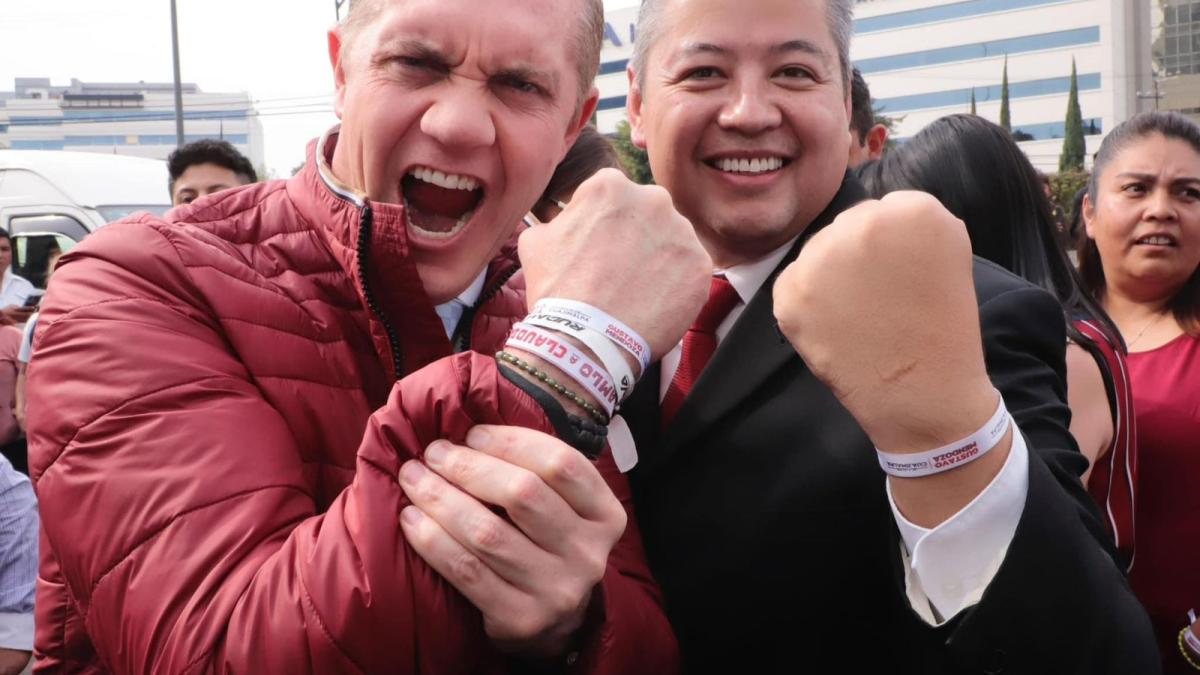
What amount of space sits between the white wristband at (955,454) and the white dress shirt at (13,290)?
7.89m

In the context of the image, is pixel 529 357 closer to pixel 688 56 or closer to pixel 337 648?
pixel 337 648

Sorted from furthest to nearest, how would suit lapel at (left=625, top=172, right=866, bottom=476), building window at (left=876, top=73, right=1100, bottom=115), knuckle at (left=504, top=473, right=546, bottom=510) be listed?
building window at (left=876, top=73, right=1100, bottom=115)
suit lapel at (left=625, top=172, right=866, bottom=476)
knuckle at (left=504, top=473, right=546, bottom=510)

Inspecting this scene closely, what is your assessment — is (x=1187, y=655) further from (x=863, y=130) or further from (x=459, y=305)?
(x=459, y=305)

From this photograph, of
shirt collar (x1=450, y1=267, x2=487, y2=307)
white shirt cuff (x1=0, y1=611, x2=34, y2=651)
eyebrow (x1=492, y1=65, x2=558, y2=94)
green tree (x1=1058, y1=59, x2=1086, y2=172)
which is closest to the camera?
eyebrow (x1=492, y1=65, x2=558, y2=94)

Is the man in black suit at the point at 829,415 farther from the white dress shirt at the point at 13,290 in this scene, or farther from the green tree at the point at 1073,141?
the green tree at the point at 1073,141

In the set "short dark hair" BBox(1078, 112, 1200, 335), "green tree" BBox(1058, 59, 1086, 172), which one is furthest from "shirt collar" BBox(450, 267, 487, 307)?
"green tree" BBox(1058, 59, 1086, 172)

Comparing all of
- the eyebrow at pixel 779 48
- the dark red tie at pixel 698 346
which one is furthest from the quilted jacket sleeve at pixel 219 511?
the eyebrow at pixel 779 48

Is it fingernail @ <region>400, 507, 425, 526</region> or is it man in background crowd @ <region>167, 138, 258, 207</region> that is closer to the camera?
fingernail @ <region>400, 507, 425, 526</region>

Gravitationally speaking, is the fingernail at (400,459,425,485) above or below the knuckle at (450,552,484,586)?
above

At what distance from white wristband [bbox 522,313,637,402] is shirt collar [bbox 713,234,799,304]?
0.76 meters

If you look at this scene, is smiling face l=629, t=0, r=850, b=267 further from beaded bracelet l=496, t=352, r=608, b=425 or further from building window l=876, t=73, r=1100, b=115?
building window l=876, t=73, r=1100, b=115

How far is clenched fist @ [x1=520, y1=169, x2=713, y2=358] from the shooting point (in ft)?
4.08

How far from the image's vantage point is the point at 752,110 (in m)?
1.90

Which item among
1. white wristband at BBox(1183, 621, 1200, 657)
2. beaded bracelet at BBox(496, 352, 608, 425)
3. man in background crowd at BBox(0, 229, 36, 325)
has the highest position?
beaded bracelet at BBox(496, 352, 608, 425)
